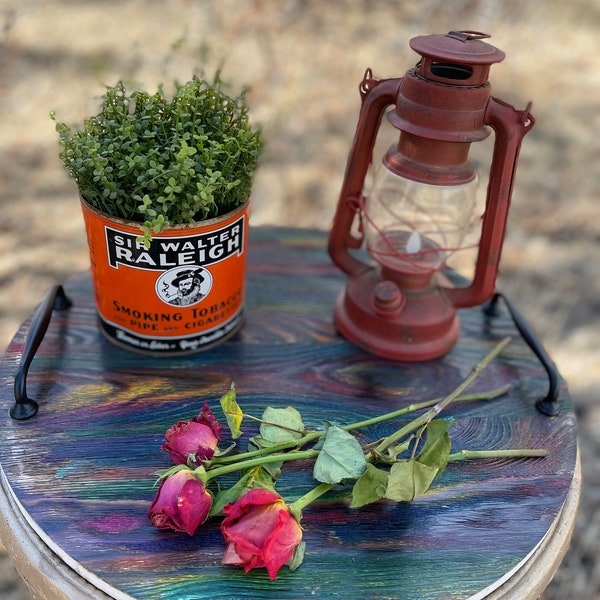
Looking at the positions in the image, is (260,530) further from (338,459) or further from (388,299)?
(388,299)

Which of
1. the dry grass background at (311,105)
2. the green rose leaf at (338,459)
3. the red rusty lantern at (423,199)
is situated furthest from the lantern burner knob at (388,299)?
the dry grass background at (311,105)

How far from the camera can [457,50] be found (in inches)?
27.7

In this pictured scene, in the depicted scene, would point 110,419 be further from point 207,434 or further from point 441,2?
point 441,2

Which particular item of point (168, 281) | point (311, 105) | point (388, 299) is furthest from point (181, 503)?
point (311, 105)

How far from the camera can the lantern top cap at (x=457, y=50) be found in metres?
0.69

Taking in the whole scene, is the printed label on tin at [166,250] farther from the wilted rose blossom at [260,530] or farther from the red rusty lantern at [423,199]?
the wilted rose blossom at [260,530]

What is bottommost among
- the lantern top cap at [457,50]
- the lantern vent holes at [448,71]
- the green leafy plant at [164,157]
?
the green leafy plant at [164,157]

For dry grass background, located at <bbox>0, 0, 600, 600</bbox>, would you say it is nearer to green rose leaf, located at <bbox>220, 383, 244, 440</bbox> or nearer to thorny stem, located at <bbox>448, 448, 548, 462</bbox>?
thorny stem, located at <bbox>448, 448, 548, 462</bbox>

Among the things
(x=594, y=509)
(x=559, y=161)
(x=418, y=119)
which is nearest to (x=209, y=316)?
(x=418, y=119)

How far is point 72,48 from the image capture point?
2.88 metres

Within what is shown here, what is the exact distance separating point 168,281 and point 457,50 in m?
0.41

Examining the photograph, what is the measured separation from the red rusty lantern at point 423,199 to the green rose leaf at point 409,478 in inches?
11.1

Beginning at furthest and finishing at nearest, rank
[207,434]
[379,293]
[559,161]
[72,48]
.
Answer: [72,48] → [559,161] → [379,293] → [207,434]

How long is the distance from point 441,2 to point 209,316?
2.31m
